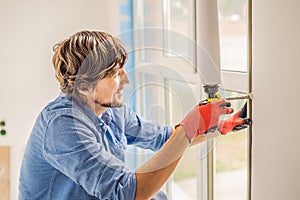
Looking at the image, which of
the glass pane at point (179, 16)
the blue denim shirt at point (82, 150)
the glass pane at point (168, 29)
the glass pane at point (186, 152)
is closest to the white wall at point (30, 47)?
the glass pane at point (168, 29)

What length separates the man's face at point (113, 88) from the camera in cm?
78

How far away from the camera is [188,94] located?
83cm

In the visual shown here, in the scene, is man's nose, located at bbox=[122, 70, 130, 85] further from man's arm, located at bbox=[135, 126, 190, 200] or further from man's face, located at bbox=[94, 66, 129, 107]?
man's arm, located at bbox=[135, 126, 190, 200]

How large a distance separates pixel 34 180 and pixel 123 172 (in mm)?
246

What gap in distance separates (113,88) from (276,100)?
0.28 m

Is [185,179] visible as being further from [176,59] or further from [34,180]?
[34,180]

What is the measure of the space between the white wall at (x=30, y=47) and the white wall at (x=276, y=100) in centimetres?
118

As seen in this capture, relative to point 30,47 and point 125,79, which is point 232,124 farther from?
point 30,47

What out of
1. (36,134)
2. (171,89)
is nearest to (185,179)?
(171,89)

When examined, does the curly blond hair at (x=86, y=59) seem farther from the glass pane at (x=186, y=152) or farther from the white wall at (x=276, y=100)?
the white wall at (x=276, y=100)

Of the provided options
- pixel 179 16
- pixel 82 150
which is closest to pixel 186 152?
pixel 82 150

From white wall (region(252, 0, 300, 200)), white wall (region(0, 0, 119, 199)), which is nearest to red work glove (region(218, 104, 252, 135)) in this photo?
white wall (region(252, 0, 300, 200))

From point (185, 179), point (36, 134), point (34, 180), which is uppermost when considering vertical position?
point (36, 134)

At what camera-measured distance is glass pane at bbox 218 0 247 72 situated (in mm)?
1062
